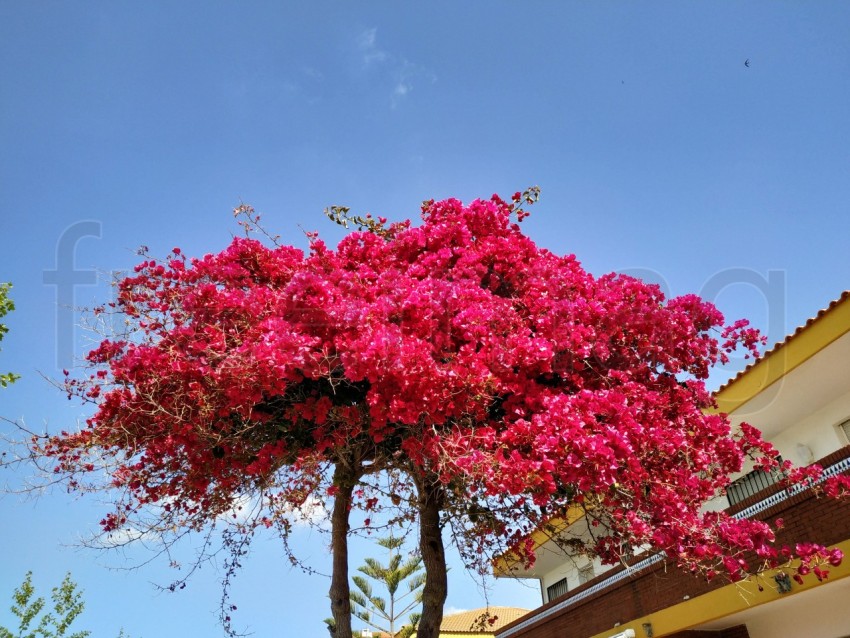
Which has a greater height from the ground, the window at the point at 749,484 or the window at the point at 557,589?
the window at the point at 749,484

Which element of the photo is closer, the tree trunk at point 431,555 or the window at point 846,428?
the tree trunk at point 431,555

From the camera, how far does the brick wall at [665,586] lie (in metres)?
8.65

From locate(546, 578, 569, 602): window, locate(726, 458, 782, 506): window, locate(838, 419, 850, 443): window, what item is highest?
locate(838, 419, 850, 443): window

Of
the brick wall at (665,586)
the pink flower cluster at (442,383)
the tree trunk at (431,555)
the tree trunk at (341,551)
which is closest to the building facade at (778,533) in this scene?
the brick wall at (665,586)

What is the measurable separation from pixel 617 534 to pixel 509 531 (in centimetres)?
143

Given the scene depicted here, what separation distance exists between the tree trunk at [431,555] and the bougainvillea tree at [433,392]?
24mm

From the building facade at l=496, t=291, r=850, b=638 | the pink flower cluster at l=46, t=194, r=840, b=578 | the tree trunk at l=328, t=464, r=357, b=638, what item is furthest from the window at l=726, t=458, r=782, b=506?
the tree trunk at l=328, t=464, r=357, b=638

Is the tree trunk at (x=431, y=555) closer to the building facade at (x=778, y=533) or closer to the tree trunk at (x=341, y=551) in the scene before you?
the tree trunk at (x=341, y=551)

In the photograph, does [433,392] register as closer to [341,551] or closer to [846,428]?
[341,551]

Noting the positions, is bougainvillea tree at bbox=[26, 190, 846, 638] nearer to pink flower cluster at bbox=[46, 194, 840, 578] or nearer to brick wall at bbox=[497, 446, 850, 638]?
pink flower cluster at bbox=[46, 194, 840, 578]

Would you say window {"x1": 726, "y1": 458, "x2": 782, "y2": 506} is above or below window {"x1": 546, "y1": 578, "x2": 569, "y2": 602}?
above

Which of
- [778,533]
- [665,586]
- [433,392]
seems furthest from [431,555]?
[665,586]

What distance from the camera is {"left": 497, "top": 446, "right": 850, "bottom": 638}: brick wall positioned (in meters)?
8.65

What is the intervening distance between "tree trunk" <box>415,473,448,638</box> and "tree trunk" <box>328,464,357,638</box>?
782mm
